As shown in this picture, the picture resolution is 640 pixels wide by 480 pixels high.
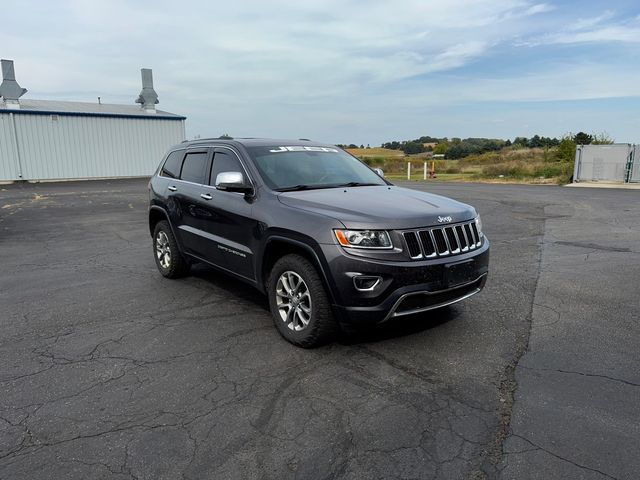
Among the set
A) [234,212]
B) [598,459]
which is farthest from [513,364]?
[234,212]

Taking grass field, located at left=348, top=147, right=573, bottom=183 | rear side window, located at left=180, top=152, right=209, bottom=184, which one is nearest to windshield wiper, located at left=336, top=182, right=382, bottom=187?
rear side window, located at left=180, top=152, right=209, bottom=184

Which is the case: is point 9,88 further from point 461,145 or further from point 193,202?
point 461,145

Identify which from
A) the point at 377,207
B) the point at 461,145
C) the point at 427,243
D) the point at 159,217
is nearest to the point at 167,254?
the point at 159,217

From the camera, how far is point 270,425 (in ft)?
10.5

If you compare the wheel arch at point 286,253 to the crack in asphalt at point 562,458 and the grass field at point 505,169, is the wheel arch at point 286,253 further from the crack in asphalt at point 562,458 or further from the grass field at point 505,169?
the grass field at point 505,169

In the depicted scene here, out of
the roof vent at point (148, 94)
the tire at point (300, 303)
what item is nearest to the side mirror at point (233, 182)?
the tire at point (300, 303)

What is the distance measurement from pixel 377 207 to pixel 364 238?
468 mm

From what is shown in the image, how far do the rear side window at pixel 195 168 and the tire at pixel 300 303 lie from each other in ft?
6.36

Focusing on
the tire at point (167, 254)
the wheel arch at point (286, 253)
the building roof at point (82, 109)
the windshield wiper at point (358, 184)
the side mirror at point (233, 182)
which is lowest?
the tire at point (167, 254)

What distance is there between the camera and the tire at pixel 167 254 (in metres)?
6.55

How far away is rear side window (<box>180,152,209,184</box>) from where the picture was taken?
5939 millimetres

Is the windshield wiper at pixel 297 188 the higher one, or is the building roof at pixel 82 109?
the building roof at pixel 82 109

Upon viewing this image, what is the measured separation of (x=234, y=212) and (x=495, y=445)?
10.8 feet

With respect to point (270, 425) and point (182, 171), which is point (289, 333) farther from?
point (182, 171)
